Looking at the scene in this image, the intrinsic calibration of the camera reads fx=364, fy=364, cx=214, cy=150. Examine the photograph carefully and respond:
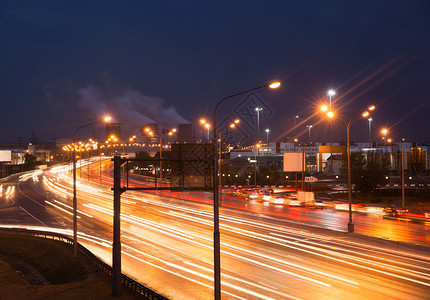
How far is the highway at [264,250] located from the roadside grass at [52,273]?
5.13 feet

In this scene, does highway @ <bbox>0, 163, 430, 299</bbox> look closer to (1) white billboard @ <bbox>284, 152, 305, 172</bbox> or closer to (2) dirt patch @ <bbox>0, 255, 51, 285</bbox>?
(2) dirt patch @ <bbox>0, 255, 51, 285</bbox>

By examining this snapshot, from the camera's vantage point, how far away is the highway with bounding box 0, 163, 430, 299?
1514cm

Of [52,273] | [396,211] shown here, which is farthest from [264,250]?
[396,211]

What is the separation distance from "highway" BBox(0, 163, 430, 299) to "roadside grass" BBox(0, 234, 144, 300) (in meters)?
1.56

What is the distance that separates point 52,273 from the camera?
72.9 feet

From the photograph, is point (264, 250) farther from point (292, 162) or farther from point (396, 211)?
point (292, 162)

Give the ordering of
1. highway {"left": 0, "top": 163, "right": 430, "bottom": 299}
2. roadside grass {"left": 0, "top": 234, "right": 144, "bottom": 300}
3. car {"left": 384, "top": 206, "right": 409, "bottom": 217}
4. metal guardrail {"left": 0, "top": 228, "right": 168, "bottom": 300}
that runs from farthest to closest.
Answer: car {"left": 384, "top": 206, "right": 409, "bottom": 217}, roadside grass {"left": 0, "top": 234, "right": 144, "bottom": 300}, highway {"left": 0, "top": 163, "right": 430, "bottom": 299}, metal guardrail {"left": 0, "top": 228, "right": 168, "bottom": 300}

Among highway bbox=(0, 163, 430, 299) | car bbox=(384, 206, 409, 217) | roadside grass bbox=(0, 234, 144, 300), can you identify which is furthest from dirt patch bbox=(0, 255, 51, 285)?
car bbox=(384, 206, 409, 217)

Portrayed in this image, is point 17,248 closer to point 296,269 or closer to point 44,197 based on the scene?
point 296,269

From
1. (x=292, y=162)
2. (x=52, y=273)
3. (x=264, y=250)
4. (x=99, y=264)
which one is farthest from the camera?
(x=292, y=162)

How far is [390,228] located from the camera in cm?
2959

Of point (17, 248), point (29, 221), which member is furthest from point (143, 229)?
point (29, 221)

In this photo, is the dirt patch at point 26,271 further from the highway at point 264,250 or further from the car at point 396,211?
the car at point 396,211

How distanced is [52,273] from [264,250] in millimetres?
12960
